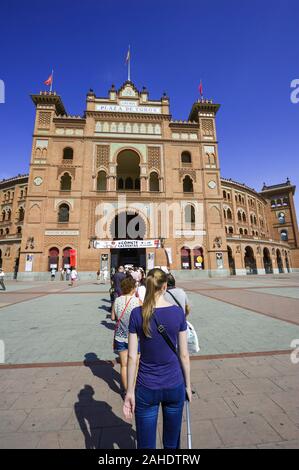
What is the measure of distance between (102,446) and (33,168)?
30207 millimetres

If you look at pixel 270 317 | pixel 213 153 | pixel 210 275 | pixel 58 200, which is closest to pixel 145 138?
pixel 213 153

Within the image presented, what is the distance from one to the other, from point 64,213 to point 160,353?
27707mm

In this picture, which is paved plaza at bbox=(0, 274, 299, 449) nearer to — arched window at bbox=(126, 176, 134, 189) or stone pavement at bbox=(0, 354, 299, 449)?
stone pavement at bbox=(0, 354, 299, 449)

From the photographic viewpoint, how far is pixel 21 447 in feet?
7.05

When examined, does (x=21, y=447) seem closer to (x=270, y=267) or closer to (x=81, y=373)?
(x=81, y=373)

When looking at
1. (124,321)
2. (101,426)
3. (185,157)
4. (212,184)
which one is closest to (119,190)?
(185,157)

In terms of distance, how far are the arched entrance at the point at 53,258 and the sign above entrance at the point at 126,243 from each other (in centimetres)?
452

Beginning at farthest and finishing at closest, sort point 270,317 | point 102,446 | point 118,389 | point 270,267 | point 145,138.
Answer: point 270,267, point 145,138, point 270,317, point 118,389, point 102,446

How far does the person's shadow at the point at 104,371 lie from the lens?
11.0ft

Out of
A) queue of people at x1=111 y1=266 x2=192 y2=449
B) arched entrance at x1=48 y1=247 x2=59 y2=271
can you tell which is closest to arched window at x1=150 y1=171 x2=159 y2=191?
arched entrance at x1=48 y1=247 x2=59 y2=271

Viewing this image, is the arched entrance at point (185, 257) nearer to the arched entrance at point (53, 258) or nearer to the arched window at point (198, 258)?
the arched window at point (198, 258)

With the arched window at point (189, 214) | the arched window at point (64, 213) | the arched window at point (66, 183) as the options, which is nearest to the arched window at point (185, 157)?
the arched window at point (189, 214)

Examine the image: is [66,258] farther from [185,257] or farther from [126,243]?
[185,257]
